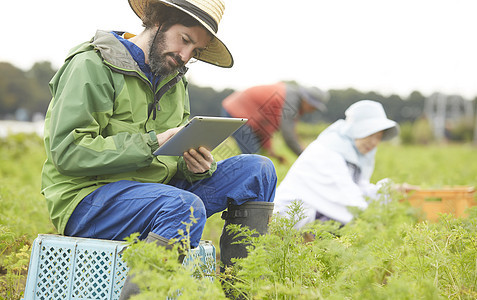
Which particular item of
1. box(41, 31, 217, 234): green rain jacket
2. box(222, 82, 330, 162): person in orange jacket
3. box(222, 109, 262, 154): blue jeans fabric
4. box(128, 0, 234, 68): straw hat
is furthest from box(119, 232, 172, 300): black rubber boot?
box(222, 82, 330, 162): person in orange jacket

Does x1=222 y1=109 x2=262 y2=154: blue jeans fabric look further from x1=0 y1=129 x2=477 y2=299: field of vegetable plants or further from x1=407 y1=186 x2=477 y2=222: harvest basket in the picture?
x1=0 y1=129 x2=477 y2=299: field of vegetable plants

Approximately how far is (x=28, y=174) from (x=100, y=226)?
16.6 ft

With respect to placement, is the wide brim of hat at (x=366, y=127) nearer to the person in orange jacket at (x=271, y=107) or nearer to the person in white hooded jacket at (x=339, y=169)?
the person in white hooded jacket at (x=339, y=169)

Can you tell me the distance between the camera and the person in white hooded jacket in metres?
4.17

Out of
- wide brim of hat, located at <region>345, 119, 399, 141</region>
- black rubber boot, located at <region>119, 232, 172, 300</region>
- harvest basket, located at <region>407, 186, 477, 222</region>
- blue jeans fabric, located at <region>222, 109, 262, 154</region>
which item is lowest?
harvest basket, located at <region>407, 186, 477, 222</region>

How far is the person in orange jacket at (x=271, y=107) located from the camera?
554 cm

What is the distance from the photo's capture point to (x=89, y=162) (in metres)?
1.99

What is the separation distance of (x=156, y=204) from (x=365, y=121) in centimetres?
290

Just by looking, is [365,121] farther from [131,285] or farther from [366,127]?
[131,285]

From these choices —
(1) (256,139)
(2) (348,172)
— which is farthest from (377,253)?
(1) (256,139)

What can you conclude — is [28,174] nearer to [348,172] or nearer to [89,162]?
[348,172]

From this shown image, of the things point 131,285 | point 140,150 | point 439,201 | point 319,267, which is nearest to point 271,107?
point 439,201

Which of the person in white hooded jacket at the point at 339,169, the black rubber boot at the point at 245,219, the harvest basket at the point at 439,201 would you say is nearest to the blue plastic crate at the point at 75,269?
the black rubber boot at the point at 245,219

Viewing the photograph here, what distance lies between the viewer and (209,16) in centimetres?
234
